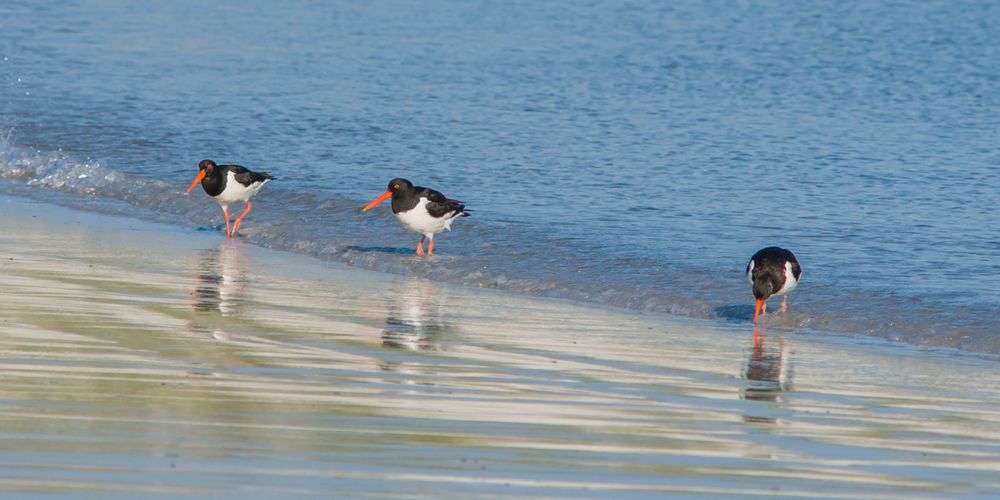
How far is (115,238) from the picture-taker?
11.5m

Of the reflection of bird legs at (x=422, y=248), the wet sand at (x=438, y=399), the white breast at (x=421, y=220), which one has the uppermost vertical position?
the white breast at (x=421, y=220)

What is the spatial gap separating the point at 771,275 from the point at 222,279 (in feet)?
12.5

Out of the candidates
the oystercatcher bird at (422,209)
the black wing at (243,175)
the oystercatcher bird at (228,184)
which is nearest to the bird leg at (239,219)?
the oystercatcher bird at (228,184)

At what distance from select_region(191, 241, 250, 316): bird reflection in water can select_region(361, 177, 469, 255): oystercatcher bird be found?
51.7 inches

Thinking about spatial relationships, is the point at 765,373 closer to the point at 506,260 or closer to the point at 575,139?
the point at 506,260

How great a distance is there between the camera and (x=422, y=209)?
11.2 meters

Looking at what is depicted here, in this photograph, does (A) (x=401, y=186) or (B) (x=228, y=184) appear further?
(B) (x=228, y=184)

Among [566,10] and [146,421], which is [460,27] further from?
[146,421]

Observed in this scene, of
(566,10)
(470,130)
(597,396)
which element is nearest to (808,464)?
(597,396)

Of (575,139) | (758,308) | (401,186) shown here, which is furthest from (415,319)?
(575,139)

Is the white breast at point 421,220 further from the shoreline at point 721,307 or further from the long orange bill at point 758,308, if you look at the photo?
the long orange bill at point 758,308

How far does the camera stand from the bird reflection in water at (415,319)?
7773 mm

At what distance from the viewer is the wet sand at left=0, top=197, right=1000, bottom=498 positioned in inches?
198

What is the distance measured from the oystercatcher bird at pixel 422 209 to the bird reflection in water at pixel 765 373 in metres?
3.29
